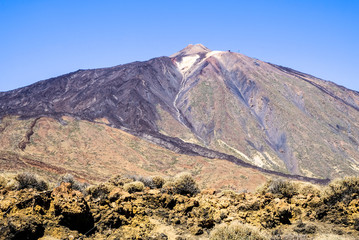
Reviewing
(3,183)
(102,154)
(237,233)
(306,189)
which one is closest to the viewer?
(237,233)

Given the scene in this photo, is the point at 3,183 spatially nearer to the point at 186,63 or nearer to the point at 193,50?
the point at 186,63

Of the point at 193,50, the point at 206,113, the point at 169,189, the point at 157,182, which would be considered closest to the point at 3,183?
the point at 169,189

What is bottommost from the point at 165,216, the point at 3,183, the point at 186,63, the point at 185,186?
the point at 185,186

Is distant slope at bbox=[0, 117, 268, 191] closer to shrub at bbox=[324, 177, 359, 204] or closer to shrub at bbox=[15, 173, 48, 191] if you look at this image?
shrub at bbox=[15, 173, 48, 191]

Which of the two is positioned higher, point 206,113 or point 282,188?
point 206,113

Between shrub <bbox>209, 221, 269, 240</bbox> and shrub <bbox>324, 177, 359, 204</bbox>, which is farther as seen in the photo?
shrub <bbox>324, 177, 359, 204</bbox>

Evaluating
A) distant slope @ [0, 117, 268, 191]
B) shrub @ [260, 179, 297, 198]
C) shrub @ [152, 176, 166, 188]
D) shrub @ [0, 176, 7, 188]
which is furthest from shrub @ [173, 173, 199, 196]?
distant slope @ [0, 117, 268, 191]

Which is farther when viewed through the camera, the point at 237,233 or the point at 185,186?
the point at 185,186
